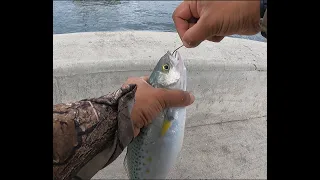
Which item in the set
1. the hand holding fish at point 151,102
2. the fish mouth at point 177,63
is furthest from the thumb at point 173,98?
the fish mouth at point 177,63

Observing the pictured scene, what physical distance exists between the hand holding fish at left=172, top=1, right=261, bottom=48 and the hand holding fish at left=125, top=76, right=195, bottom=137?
293 mm

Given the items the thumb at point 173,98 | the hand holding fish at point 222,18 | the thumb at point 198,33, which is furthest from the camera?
the thumb at point 173,98

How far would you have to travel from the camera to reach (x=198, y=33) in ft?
3.92

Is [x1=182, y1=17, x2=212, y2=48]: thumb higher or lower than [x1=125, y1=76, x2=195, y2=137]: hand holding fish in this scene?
higher

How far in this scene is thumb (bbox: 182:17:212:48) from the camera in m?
1.17

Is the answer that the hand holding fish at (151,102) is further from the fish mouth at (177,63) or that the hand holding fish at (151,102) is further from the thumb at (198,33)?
the thumb at (198,33)

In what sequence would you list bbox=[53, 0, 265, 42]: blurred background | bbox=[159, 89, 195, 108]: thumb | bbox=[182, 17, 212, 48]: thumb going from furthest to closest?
1. bbox=[53, 0, 265, 42]: blurred background
2. bbox=[159, 89, 195, 108]: thumb
3. bbox=[182, 17, 212, 48]: thumb

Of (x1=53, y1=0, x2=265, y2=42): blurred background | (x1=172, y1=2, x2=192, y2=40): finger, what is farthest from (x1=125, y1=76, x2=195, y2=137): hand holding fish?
(x1=53, y1=0, x2=265, y2=42): blurred background

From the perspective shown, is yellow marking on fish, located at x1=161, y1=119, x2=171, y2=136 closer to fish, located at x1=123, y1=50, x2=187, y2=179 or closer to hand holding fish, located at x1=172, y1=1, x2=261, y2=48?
fish, located at x1=123, y1=50, x2=187, y2=179

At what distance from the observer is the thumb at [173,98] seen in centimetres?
147

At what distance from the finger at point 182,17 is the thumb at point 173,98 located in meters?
0.28
